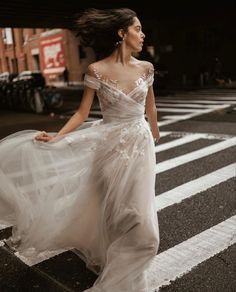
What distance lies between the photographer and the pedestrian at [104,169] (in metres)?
3.05

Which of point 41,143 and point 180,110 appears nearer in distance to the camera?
point 41,143

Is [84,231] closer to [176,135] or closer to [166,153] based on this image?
[166,153]

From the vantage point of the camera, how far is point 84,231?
3449 mm

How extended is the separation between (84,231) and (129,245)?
53 centimetres

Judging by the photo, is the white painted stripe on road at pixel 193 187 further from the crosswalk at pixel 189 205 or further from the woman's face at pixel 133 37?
the woman's face at pixel 133 37

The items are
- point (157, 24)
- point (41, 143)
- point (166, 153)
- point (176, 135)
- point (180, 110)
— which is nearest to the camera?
point (41, 143)

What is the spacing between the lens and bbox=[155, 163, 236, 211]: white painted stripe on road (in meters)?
5.44

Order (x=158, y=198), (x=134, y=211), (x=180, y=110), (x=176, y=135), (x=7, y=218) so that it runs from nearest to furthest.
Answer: (x=134, y=211) → (x=7, y=218) → (x=158, y=198) → (x=176, y=135) → (x=180, y=110)

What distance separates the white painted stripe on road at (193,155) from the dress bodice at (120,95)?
3.98 metres

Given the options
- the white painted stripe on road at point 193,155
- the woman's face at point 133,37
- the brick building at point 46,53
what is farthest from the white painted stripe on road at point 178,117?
the brick building at point 46,53

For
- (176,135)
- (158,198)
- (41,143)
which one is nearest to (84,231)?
(41,143)

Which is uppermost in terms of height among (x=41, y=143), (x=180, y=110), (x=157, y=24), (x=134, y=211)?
(x=157, y=24)

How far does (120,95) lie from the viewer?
120 inches

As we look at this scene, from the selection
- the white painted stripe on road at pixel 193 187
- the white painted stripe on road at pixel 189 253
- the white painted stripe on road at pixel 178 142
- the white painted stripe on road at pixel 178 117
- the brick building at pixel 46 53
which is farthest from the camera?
the brick building at pixel 46 53
